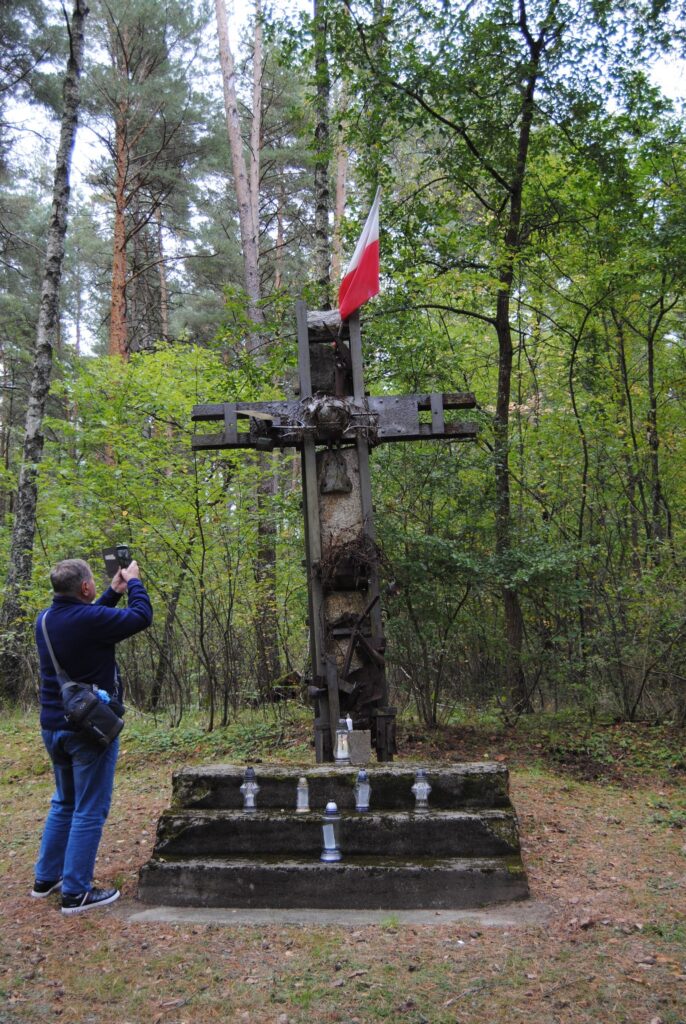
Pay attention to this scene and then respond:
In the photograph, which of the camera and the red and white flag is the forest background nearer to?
the red and white flag

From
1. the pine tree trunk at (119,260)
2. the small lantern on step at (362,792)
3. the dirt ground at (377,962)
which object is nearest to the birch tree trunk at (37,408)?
the pine tree trunk at (119,260)

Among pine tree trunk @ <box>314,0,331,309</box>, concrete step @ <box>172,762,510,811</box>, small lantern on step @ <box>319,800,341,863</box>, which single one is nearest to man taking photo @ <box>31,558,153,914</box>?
concrete step @ <box>172,762,510,811</box>

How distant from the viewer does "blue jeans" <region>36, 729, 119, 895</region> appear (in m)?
4.14

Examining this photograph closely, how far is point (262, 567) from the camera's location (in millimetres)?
10141

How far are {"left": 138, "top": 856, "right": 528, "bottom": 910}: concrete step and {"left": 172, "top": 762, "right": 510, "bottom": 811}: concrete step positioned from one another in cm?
42

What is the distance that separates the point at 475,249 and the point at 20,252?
601 inches

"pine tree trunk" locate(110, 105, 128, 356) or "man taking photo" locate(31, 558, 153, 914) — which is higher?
"pine tree trunk" locate(110, 105, 128, 356)

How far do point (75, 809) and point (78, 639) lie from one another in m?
0.93

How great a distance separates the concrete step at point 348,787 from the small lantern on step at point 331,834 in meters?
0.29

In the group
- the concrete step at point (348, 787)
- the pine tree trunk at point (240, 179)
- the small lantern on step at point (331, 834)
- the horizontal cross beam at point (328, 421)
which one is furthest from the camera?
the pine tree trunk at point (240, 179)

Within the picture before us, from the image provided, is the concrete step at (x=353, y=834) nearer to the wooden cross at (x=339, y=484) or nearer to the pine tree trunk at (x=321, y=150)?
the wooden cross at (x=339, y=484)

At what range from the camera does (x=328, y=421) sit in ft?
19.7

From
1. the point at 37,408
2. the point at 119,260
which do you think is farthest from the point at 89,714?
the point at 119,260

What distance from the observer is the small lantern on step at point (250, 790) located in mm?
4617
